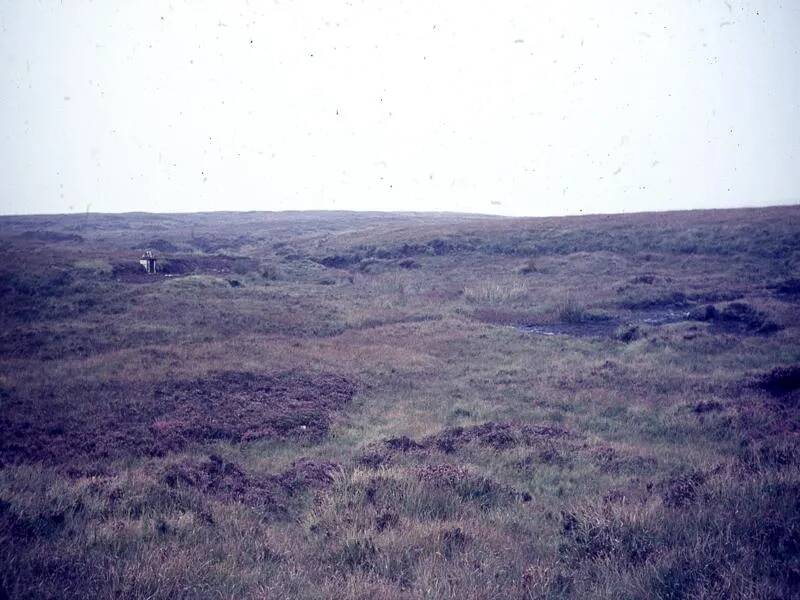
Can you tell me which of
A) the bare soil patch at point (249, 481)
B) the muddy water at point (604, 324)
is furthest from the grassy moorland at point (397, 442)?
the muddy water at point (604, 324)

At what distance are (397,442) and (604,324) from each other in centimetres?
1595

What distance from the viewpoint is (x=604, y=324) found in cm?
2288

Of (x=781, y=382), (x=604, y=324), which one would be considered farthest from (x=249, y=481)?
(x=604, y=324)

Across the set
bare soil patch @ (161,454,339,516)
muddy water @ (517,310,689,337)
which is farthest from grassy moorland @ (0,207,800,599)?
muddy water @ (517,310,689,337)

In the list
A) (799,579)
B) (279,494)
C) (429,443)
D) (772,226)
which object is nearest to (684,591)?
(799,579)

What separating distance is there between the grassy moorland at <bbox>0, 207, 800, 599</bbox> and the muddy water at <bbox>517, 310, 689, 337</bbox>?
195 millimetres

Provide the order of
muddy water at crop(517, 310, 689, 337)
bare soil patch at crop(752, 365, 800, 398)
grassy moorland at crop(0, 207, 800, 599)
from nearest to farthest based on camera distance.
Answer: grassy moorland at crop(0, 207, 800, 599) < bare soil patch at crop(752, 365, 800, 398) < muddy water at crop(517, 310, 689, 337)

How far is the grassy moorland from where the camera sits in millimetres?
4559

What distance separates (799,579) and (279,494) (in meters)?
5.45

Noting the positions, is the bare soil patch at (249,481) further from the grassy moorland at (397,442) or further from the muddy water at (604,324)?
the muddy water at (604,324)

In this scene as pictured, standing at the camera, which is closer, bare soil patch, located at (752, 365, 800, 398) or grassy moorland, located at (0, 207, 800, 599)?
grassy moorland, located at (0, 207, 800, 599)

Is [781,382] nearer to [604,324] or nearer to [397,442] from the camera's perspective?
[397,442]

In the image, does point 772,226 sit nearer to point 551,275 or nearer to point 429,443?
point 551,275

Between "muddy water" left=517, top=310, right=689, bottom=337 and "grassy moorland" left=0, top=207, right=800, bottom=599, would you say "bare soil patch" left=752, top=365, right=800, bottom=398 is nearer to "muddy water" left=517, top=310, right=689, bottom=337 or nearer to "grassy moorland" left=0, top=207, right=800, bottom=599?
"grassy moorland" left=0, top=207, right=800, bottom=599
